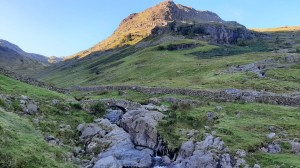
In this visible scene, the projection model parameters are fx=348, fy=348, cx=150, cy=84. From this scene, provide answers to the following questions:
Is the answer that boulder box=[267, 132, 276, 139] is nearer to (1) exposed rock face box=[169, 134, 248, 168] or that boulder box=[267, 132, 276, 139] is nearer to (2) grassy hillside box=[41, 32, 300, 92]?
(1) exposed rock face box=[169, 134, 248, 168]

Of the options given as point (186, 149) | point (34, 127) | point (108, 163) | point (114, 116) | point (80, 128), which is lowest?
point (186, 149)

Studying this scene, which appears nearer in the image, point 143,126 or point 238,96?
point 143,126

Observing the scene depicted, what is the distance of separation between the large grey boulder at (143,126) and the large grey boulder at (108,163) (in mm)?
9645

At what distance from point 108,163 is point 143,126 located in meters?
12.5

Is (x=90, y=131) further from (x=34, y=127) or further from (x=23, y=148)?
(x=23, y=148)

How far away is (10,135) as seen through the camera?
33719mm

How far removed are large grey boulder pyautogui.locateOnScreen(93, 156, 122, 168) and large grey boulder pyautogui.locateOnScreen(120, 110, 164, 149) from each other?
380 inches

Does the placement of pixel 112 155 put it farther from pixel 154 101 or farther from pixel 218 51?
pixel 218 51

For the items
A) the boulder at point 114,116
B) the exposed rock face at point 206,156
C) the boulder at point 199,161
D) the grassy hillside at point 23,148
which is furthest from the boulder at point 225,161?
the boulder at point 114,116

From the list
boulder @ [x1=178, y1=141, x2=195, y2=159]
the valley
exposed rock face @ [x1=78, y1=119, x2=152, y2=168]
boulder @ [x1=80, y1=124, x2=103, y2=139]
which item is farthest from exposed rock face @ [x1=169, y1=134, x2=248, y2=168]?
boulder @ [x1=80, y1=124, x2=103, y2=139]

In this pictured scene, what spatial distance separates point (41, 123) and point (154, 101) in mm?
27767

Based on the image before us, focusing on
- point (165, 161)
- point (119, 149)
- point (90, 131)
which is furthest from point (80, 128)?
point (165, 161)

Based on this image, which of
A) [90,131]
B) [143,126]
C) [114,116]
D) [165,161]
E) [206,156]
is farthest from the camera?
[114,116]

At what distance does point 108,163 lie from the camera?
37.6m
